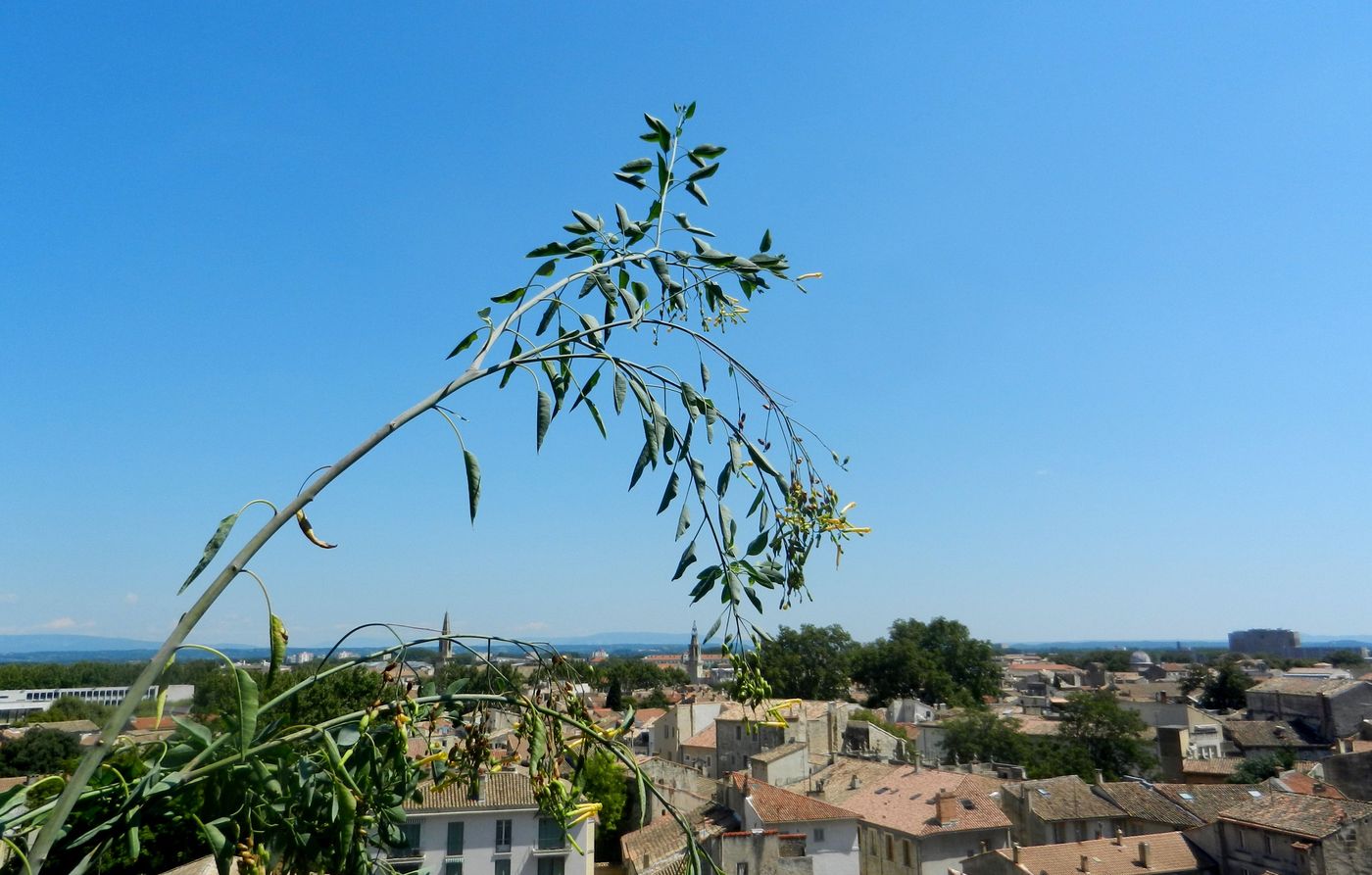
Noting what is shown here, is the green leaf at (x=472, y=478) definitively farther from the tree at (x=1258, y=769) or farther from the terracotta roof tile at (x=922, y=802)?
the tree at (x=1258, y=769)

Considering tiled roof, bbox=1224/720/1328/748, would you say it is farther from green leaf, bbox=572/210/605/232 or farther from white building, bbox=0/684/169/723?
white building, bbox=0/684/169/723

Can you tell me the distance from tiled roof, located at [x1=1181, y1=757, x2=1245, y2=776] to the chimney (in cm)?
2274

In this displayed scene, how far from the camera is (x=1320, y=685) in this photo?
62562mm

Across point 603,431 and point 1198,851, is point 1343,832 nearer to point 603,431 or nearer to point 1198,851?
point 1198,851

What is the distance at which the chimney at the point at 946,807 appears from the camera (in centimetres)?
2882

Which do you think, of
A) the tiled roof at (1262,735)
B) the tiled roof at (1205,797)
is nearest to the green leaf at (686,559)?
the tiled roof at (1205,797)

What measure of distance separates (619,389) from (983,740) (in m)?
52.4

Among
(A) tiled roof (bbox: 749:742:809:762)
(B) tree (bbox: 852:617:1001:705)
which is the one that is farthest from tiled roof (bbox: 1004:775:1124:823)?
(B) tree (bbox: 852:617:1001:705)

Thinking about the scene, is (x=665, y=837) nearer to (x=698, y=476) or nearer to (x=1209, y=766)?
(x=698, y=476)

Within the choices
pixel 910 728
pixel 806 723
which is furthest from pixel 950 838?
pixel 910 728

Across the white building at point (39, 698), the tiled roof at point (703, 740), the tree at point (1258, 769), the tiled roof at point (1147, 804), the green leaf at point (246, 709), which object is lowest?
the white building at point (39, 698)

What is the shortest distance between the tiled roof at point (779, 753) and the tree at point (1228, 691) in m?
60.7

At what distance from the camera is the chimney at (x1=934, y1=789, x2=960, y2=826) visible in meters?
28.8

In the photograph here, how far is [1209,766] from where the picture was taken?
1778 inches
